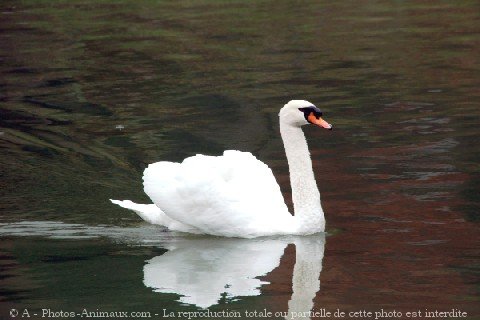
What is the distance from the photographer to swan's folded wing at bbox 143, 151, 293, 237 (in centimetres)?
1048

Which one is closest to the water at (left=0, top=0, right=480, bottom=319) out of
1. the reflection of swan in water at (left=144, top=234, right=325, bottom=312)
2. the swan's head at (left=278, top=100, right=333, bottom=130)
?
the reflection of swan in water at (left=144, top=234, right=325, bottom=312)

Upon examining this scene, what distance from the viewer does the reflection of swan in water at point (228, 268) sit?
9000mm

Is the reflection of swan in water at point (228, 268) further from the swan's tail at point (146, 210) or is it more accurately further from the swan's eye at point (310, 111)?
A: the swan's eye at point (310, 111)

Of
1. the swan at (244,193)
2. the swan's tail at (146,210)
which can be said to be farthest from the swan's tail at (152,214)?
the swan at (244,193)

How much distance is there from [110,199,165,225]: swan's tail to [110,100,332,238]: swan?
279mm

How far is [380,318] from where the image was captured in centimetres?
821

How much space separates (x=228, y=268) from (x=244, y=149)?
4.18 m

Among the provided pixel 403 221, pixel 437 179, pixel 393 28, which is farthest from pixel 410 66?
pixel 403 221

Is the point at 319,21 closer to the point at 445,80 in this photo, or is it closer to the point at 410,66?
the point at 410,66

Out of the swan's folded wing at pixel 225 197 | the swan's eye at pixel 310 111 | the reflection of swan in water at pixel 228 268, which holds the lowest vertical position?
the reflection of swan in water at pixel 228 268

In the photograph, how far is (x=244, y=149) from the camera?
13.8 metres

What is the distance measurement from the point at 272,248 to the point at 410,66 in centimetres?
914

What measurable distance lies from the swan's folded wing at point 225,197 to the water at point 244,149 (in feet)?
0.62

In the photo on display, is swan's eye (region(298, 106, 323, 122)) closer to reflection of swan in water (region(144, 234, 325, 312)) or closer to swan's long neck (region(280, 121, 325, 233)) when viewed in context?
swan's long neck (region(280, 121, 325, 233))
